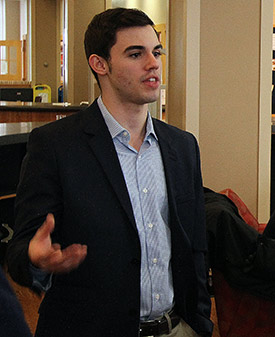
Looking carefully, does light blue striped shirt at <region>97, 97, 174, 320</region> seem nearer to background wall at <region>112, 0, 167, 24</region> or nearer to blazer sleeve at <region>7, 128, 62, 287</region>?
blazer sleeve at <region>7, 128, 62, 287</region>

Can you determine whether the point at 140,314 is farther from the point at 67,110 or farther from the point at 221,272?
the point at 67,110

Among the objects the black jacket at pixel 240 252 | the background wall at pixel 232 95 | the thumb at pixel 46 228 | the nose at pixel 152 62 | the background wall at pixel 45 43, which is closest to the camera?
the thumb at pixel 46 228

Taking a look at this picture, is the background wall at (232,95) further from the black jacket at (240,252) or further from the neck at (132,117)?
the neck at (132,117)

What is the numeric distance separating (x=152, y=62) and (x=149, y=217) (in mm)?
383

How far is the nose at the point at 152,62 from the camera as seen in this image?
1.40m

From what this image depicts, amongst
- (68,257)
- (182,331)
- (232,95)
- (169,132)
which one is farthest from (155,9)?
(68,257)

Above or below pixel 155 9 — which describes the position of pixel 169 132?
below

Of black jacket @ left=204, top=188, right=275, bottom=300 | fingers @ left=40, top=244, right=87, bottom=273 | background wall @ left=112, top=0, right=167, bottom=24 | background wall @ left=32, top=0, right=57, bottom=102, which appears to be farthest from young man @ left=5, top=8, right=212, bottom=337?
background wall @ left=32, top=0, right=57, bottom=102

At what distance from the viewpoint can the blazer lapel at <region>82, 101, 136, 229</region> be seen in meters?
1.34

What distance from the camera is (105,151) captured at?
1.39m

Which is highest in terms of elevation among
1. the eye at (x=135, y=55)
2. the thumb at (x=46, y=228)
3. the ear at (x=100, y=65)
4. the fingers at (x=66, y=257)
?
the eye at (x=135, y=55)

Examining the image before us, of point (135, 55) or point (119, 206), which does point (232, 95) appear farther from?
point (119, 206)

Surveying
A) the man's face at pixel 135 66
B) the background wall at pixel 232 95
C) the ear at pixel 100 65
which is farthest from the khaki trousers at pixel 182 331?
the background wall at pixel 232 95

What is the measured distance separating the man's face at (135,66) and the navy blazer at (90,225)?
0.10 m
